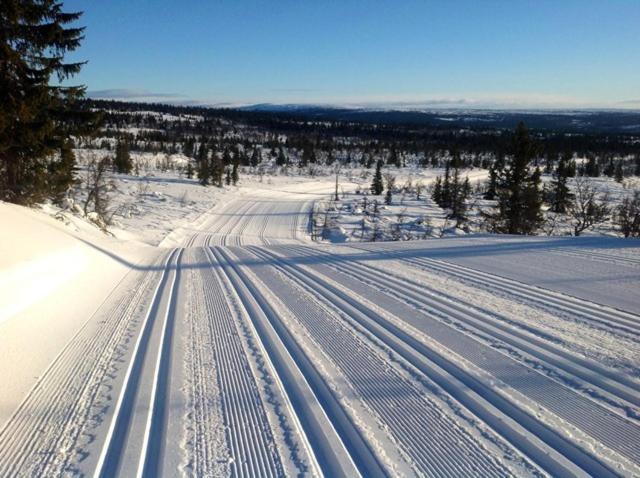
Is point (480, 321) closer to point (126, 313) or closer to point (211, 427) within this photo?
point (211, 427)

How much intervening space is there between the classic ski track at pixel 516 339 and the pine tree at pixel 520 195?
71.2ft

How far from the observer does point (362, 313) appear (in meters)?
6.88

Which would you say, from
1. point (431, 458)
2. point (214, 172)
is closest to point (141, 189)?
point (214, 172)

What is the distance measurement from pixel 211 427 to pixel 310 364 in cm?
152

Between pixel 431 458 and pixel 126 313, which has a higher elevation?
pixel 431 458

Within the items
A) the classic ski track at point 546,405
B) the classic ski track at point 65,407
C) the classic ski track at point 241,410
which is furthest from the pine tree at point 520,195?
the classic ski track at point 65,407

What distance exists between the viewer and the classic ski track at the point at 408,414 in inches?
126

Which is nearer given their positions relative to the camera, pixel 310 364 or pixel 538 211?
pixel 310 364

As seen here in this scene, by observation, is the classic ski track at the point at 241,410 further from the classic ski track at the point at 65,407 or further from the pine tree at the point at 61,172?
the pine tree at the point at 61,172

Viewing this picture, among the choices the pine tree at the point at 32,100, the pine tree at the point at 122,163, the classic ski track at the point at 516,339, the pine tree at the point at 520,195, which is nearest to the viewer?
the classic ski track at the point at 516,339

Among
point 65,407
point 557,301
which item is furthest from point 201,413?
point 557,301

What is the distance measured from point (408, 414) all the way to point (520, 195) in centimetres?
2729

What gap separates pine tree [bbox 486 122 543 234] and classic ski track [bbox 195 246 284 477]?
84.7 feet

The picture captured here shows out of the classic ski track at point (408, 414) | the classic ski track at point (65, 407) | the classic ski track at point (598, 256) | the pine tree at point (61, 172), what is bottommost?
the classic ski track at point (65, 407)
